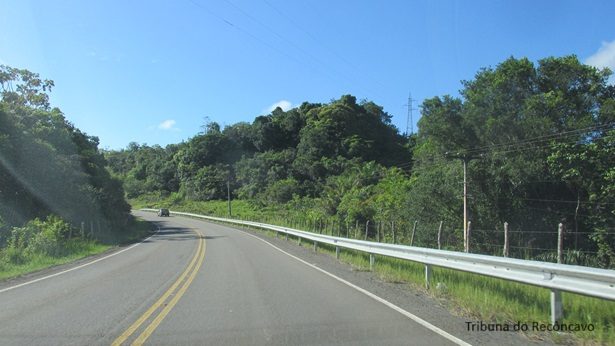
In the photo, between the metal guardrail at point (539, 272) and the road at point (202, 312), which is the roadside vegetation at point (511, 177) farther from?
the road at point (202, 312)

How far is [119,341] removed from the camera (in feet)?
22.7

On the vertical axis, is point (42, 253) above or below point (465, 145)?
below

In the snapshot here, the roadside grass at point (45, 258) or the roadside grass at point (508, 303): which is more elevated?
the roadside grass at point (508, 303)

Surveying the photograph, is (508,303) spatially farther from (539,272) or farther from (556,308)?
(556,308)

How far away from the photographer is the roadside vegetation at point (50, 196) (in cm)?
2258

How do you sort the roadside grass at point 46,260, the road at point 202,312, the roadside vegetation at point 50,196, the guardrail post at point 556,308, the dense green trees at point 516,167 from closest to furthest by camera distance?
the road at point 202,312 < the guardrail post at point 556,308 < the roadside grass at point 46,260 < the roadside vegetation at point 50,196 < the dense green trees at point 516,167

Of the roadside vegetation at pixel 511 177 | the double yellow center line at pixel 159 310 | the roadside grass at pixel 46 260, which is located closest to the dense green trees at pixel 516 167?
the roadside vegetation at pixel 511 177

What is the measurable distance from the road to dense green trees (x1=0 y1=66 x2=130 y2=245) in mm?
14655

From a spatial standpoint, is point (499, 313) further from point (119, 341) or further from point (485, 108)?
point (485, 108)

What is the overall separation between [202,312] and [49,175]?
2888 cm

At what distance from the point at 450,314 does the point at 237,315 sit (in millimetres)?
3477

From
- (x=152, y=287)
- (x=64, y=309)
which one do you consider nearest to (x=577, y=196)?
(x=152, y=287)

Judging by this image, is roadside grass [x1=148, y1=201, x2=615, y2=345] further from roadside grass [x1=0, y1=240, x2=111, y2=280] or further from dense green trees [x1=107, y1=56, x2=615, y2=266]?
dense green trees [x1=107, y1=56, x2=615, y2=266]

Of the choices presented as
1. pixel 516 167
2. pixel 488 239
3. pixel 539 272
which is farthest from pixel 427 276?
pixel 488 239
